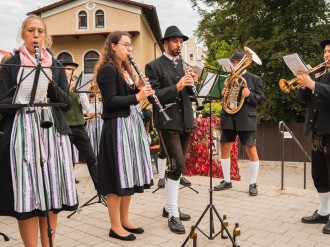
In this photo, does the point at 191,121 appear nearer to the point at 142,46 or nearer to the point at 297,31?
the point at 297,31

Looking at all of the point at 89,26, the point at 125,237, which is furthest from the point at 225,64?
the point at 89,26

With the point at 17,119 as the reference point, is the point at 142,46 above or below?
above

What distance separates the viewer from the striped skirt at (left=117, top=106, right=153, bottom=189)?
386cm

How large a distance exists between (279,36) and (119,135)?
59.0ft

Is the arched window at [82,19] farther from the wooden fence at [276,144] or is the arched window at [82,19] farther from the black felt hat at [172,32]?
the black felt hat at [172,32]

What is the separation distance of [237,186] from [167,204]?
2.50m

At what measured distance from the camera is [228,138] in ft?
21.0

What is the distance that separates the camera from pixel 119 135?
3.87m

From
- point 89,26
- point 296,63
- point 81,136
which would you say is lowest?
point 81,136

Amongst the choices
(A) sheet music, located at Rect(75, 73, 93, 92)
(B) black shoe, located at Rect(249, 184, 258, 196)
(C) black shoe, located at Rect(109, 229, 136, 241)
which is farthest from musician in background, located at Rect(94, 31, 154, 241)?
(B) black shoe, located at Rect(249, 184, 258, 196)

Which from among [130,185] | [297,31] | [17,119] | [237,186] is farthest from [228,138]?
[297,31]

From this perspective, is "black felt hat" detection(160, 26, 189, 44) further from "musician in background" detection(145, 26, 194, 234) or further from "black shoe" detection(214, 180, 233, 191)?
"black shoe" detection(214, 180, 233, 191)

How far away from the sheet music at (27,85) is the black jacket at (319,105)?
292 cm

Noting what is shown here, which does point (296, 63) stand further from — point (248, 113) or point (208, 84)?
point (248, 113)
